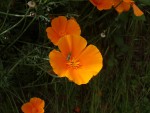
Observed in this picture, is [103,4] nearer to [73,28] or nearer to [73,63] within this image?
[73,28]

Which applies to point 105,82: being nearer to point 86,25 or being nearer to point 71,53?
point 86,25

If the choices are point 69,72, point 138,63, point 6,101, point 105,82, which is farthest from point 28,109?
point 138,63

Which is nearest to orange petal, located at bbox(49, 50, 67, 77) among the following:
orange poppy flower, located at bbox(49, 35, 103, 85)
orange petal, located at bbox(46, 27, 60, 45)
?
orange poppy flower, located at bbox(49, 35, 103, 85)

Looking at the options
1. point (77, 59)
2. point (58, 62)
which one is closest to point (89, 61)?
point (77, 59)

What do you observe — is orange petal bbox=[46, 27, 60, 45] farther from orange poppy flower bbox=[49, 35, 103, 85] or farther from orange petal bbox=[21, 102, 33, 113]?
orange petal bbox=[21, 102, 33, 113]

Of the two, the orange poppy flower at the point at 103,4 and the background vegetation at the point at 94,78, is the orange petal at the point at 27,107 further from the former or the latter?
the orange poppy flower at the point at 103,4

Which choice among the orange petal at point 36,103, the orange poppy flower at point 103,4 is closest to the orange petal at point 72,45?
the orange poppy flower at point 103,4
